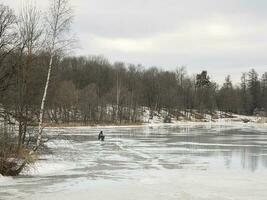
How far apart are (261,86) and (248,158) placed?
13230cm

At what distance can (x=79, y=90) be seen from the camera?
9981 cm

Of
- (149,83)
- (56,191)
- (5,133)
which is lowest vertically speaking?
(56,191)

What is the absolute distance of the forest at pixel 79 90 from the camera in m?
23.5

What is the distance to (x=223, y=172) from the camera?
73.8ft

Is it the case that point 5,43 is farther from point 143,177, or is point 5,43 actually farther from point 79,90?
point 79,90

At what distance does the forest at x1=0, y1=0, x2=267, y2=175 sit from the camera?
23531 millimetres

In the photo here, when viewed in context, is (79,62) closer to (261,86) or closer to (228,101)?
(228,101)

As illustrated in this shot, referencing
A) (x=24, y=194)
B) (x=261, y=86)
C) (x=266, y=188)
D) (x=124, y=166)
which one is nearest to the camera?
(x=24, y=194)

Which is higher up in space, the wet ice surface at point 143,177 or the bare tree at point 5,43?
the bare tree at point 5,43

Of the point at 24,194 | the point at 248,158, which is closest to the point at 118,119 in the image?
the point at 248,158

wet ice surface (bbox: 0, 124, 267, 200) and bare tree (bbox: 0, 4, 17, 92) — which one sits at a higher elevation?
bare tree (bbox: 0, 4, 17, 92)

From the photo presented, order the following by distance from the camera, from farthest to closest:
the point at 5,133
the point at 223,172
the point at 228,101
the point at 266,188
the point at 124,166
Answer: the point at 228,101
the point at 124,166
the point at 223,172
the point at 5,133
the point at 266,188

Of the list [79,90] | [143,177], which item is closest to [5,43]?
[143,177]

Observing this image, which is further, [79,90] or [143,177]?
[79,90]
